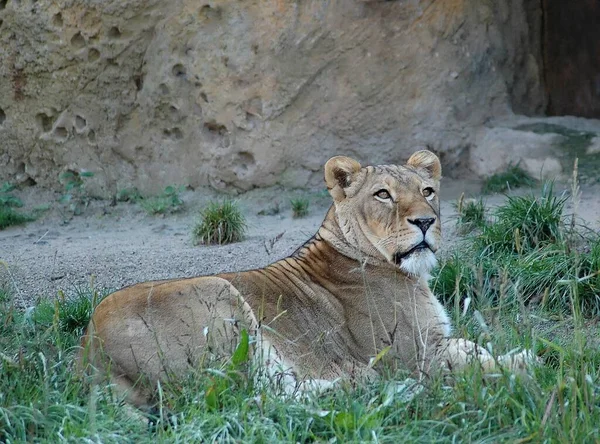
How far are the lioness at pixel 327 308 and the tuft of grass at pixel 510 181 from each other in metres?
4.13

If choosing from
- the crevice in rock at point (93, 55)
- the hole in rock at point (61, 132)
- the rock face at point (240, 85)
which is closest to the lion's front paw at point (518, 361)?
the rock face at point (240, 85)

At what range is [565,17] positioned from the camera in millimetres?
12117

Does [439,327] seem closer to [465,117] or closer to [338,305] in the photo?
[338,305]

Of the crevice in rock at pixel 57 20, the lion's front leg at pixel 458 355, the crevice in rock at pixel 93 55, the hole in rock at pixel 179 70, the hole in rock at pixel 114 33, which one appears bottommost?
the lion's front leg at pixel 458 355

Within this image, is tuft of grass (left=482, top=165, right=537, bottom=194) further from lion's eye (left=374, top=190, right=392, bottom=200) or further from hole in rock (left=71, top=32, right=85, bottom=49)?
lion's eye (left=374, top=190, right=392, bottom=200)

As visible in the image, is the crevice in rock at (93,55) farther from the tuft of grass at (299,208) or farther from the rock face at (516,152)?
the rock face at (516,152)

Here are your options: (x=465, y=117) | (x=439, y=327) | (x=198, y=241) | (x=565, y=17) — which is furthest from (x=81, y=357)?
(x=565, y=17)

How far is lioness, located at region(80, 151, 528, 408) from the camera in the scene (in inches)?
205

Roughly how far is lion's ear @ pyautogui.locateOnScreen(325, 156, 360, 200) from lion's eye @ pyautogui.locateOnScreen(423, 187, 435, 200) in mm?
444

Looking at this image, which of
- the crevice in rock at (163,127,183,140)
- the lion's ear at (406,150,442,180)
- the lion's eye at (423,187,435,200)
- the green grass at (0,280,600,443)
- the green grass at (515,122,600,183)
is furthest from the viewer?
the crevice in rock at (163,127,183,140)

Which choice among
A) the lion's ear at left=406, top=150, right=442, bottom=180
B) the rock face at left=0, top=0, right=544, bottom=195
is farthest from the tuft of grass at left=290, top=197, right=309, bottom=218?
the lion's ear at left=406, top=150, right=442, bottom=180

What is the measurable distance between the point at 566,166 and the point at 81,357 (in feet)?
21.6

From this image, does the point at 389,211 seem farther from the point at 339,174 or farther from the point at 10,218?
the point at 10,218

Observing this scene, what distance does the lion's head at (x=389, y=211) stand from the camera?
19.6ft
